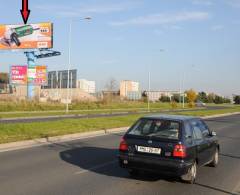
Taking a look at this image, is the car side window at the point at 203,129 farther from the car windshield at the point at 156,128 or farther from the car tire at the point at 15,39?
the car tire at the point at 15,39

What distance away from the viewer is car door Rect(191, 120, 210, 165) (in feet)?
30.6

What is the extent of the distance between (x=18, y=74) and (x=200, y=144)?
5683 cm

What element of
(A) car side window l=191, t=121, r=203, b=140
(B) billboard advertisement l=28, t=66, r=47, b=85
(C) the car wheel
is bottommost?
(C) the car wheel

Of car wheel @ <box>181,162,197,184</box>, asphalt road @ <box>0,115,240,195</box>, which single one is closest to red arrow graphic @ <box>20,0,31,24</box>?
asphalt road @ <box>0,115,240,195</box>

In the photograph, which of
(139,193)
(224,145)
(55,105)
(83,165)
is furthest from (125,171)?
(55,105)

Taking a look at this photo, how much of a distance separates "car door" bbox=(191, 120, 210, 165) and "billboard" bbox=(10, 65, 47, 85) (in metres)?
52.8

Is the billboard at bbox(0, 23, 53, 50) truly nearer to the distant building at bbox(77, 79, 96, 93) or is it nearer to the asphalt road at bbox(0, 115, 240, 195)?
the asphalt road at bbox(0, 115, 240, 195)

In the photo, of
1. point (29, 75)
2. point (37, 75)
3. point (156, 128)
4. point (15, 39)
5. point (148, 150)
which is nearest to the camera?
point (148, 150)

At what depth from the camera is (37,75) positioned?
62219mm

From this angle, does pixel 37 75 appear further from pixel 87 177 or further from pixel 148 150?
pixel 148 150

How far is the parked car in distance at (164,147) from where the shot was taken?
8492 millimetres

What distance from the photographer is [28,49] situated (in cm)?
5894

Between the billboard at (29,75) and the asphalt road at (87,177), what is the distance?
48592 millimetres

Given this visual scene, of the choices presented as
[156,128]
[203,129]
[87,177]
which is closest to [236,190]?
[156,128]
